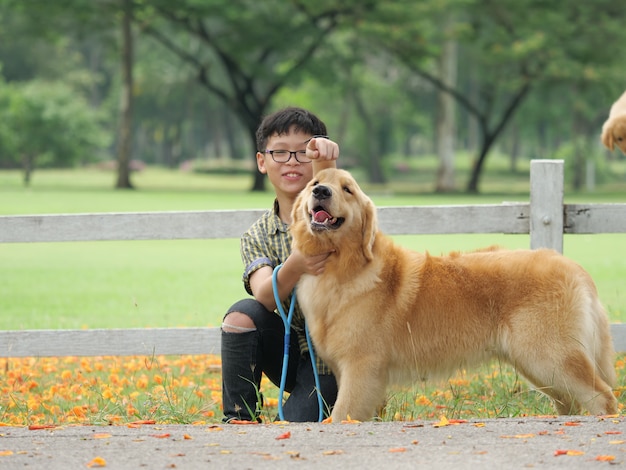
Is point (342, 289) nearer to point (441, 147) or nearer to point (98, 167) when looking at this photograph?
point (441, 147)

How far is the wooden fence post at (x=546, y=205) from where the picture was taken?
5.36 m

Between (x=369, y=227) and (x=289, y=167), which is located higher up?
(x=289, y=167)

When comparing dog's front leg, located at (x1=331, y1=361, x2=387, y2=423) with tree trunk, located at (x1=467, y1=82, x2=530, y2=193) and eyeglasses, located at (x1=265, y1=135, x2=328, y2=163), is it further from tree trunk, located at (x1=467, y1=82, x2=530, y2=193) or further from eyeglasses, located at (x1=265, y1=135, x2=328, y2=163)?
tree trunk, located at (x1=467, y1=82, x2=530, y2=193)

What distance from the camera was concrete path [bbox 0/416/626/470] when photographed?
300 cm

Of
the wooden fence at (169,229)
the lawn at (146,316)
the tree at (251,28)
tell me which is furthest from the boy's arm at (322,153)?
the tree at (251,28)

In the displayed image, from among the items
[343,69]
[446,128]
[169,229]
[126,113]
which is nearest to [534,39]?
[446,128]

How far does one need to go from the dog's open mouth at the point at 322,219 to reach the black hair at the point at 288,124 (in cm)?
71

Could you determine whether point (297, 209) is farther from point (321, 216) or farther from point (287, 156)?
point (287, 156)

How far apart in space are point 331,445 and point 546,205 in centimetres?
268

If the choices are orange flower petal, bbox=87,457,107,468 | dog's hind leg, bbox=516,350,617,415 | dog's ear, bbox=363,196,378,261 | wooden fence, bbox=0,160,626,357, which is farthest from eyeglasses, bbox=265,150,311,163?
orange flower petal, bbox=87,457,107,468

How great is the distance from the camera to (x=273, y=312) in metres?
4.48

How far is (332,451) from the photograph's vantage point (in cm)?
314

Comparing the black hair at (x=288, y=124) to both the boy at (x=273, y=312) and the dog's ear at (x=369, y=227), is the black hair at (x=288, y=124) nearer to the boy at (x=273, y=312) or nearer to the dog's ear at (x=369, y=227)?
the boy at (x=273, y=312)

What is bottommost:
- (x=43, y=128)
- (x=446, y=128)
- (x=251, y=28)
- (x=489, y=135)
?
(x=489, y=135)
